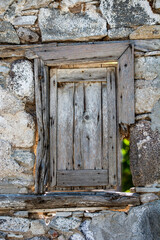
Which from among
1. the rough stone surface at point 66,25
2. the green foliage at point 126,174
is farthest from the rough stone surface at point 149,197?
the green foliage at point 126,174

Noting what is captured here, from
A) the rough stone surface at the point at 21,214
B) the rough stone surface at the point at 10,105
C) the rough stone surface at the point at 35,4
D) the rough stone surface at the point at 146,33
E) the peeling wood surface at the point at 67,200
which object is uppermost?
the rough stone surface at the point at 35,4

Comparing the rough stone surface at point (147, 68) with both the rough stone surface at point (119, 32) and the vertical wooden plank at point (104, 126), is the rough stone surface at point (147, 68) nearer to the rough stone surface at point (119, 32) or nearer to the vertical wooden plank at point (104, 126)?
the rough stone surface at point (119, 32)

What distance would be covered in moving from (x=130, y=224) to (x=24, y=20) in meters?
2.29

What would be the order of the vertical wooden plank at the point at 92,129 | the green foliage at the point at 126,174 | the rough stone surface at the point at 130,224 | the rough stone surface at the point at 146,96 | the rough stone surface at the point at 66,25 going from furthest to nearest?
the green foliage at the point at 126,174, the vertical wooden plank at the point at 92,129, the rough stone surface at the point at 66,25, the rough stone surface at the point at 146,96, the rough stone surface at the point at 130,224

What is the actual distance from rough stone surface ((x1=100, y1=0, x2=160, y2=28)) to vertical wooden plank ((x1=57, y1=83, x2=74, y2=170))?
0.82m

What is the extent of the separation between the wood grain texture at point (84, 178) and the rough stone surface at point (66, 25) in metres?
1.40

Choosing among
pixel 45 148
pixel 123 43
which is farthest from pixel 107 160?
pixel 123 43

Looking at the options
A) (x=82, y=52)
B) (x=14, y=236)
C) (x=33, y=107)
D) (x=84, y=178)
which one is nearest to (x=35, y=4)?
(x=82, y=52)

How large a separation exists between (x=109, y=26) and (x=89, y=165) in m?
1.45

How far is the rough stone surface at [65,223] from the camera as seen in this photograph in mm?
3236

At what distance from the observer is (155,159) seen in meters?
3.19

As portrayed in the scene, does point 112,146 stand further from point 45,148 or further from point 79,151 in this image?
point 45,148

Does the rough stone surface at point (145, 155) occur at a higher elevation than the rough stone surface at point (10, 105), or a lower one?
lower

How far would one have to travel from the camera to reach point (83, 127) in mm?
3576
